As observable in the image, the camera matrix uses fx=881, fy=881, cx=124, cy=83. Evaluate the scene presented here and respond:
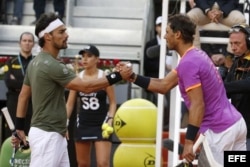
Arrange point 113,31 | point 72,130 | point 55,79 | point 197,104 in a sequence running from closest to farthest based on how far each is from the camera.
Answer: point 197,104 → point 55,79 → point 72,130 → point 113,31

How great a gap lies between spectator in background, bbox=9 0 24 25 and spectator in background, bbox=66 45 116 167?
19.8 ft

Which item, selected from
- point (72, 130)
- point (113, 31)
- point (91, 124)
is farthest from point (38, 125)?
point (113, 31)

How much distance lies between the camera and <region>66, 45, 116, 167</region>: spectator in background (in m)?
11.4

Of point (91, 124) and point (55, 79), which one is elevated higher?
point (55, 79)

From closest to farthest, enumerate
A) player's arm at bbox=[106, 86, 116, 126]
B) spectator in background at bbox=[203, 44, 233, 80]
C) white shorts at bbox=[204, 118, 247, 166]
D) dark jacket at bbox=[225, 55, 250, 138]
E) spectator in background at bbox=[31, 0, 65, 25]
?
white shorts at bbox=[204, 118, 247, 166] < dark jacket at bbox=[225, 55, 250, 138] < spectator in background at bbox=[203, 44, 233, 80] < player's arm at bbox=[106, 86, 116, 126] < spectator in background at bbox=[31, 0, 65, 25]

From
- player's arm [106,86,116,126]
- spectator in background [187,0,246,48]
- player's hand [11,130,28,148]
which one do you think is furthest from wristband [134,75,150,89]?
player's arm [106,86,116,126]

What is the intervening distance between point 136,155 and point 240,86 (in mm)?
3449

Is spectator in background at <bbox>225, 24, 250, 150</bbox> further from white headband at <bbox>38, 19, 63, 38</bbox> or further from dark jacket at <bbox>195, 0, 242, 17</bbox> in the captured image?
dark jacket at <bbox>195, 0, 242, 17</bbox>

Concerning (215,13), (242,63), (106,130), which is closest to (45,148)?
(242,63)

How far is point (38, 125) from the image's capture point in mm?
8469

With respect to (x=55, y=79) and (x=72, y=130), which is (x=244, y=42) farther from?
(x=72, y=130)

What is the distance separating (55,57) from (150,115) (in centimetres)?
326

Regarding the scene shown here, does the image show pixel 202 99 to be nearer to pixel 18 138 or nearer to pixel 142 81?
pixel 142 81

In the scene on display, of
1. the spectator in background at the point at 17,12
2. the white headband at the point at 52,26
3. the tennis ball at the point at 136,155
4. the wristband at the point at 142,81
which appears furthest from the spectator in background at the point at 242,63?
the spectator in background at the point at 17,12
